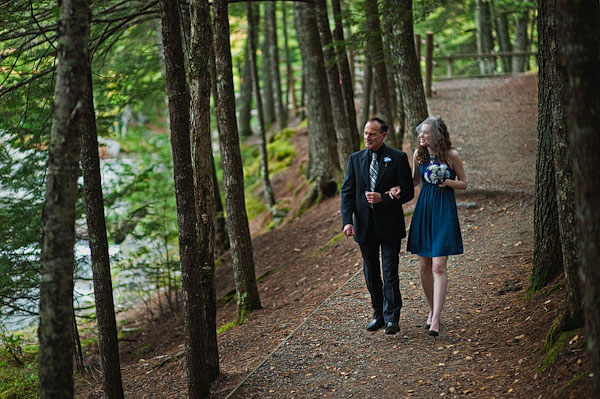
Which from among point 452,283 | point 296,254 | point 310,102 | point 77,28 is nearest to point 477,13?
point 310,102

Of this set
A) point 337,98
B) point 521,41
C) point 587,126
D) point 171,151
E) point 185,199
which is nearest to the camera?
point 587,126

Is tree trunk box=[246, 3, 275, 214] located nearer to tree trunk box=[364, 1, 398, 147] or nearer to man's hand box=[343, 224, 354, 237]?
tree trunk box=[364, 1, 398, 147]

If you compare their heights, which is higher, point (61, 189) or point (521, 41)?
point (521, 41)

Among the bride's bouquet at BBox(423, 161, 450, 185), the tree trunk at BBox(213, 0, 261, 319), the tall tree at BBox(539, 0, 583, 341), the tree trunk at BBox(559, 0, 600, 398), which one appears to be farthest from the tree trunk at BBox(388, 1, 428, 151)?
the tree trunk at BBox(559, 0, 600, 398)

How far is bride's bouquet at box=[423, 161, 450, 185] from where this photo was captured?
608cm

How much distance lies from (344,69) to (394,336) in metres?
6.25

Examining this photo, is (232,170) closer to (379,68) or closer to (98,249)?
(98,249)

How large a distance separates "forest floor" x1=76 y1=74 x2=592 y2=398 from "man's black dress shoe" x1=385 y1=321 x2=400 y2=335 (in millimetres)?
82

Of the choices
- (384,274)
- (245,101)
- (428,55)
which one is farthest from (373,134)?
(245,101)

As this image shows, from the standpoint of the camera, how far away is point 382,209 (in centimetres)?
625

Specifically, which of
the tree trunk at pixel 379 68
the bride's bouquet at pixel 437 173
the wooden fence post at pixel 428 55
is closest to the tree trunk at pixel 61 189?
the bride's bouquet at pixel 437 173

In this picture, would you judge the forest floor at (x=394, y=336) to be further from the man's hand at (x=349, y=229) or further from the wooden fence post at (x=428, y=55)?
the wooden fence post at (x=428, y=55)

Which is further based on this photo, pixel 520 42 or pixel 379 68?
pixel 520 42

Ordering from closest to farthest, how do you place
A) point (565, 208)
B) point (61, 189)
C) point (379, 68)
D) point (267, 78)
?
point (61, 189)
point (565, 208)
point (379, 68)
point (267, 78)
